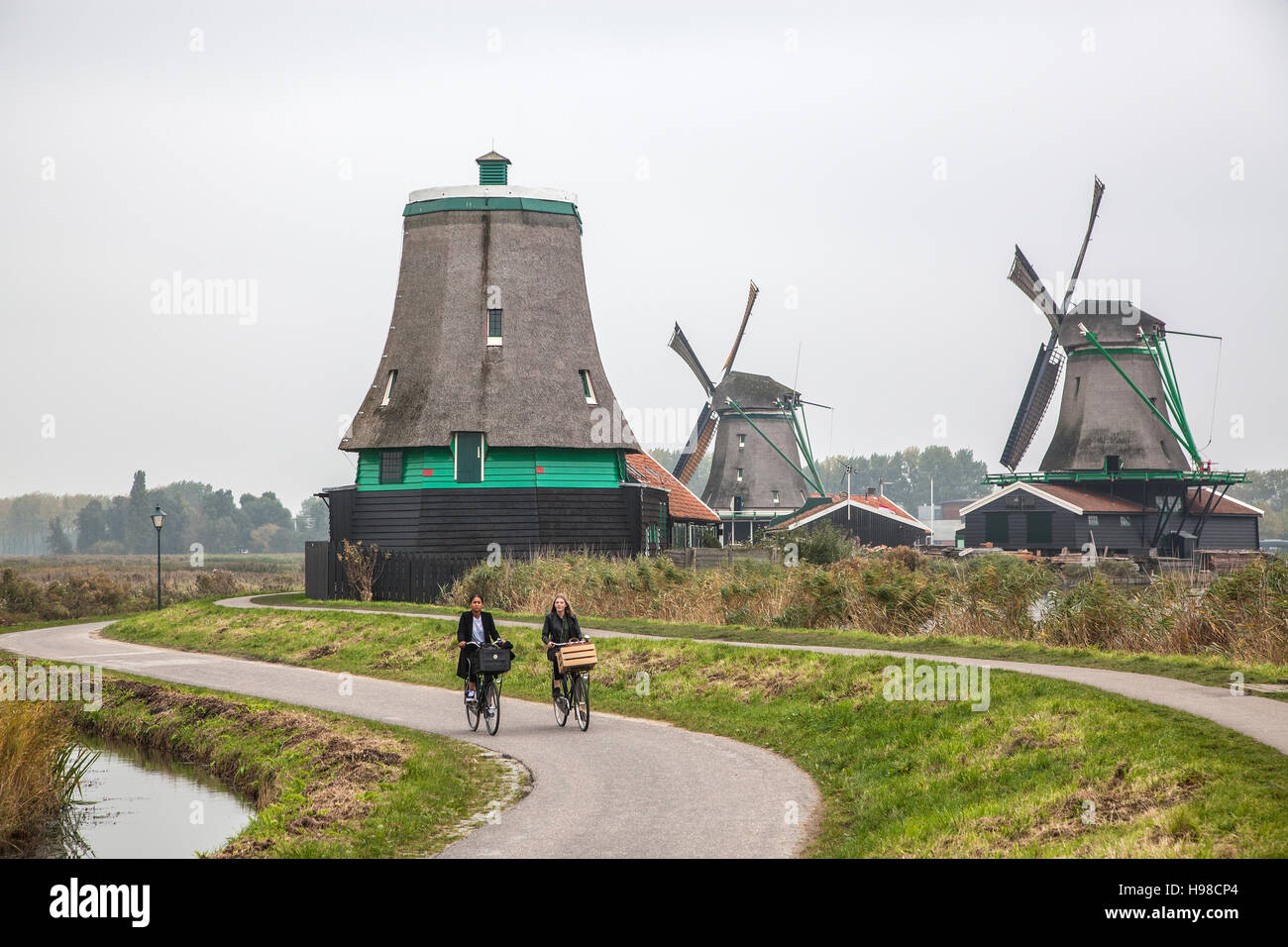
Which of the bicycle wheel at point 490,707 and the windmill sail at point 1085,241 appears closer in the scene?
the bicycle wheel at point 490,707

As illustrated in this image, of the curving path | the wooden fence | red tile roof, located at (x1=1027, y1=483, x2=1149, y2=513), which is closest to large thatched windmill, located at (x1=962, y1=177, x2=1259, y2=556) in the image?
red tile roof, located at (x1=1027, y1=483, x2=1149, y2=513)

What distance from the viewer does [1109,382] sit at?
2320 inches

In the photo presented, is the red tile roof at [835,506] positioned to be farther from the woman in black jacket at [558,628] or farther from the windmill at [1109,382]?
the woman in black jacket at [558,628]

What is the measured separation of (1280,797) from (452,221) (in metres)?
35.0

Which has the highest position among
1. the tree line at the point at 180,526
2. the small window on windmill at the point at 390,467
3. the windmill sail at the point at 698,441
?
the windmill sail at the point at 698,441

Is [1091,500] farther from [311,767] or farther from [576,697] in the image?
[311,767]

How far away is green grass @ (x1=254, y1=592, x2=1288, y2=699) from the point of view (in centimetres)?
1656

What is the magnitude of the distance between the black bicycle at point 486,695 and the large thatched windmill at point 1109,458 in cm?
4524

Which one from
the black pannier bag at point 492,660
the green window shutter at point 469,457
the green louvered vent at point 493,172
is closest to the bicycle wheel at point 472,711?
the black pannier bag at point 492,660

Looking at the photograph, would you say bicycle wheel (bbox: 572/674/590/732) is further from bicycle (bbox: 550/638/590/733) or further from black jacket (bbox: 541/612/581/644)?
black jacket (bbox: 541/612/581/644)

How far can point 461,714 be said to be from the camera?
18938mm

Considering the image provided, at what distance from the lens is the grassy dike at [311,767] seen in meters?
11.0
